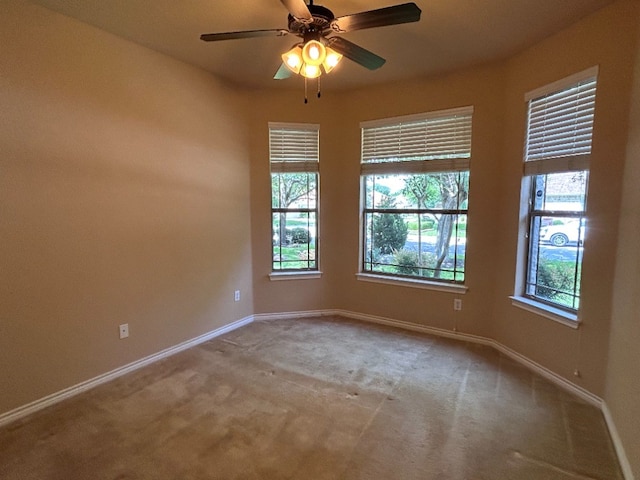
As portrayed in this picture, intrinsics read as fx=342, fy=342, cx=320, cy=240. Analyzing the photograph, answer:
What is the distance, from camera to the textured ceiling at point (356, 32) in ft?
7.41

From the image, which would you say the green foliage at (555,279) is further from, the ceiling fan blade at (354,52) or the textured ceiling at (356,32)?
the ceiling fan blade at (354,52)

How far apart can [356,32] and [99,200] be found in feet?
7.74

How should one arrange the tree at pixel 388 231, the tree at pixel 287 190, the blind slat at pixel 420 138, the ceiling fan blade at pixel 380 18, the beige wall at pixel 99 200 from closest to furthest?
the ceiling fan blade at pixel 380 18 < the beige wall at pixel 99 200 < the blind slat at pixel 420 138 < the tree at pixel 388 231 < the tree at pixel 287 190

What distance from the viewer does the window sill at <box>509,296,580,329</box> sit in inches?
102

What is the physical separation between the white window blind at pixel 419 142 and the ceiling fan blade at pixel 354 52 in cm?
148

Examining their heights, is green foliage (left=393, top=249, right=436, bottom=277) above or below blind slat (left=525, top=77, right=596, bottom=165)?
below

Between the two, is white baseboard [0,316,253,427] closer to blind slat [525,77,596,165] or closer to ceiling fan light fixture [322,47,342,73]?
ceiling fan light fixture [322,47,342,73]

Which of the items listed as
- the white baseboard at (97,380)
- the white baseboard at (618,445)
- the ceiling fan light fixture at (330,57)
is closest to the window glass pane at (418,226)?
the white baseboard at (618,445)

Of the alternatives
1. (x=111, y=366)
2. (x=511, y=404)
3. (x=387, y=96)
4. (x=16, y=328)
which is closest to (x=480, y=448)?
(x=511, y=404)

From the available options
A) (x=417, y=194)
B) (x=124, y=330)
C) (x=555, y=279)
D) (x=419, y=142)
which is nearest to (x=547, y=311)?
(x=555, y=279)

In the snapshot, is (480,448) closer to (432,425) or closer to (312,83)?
(432,425)

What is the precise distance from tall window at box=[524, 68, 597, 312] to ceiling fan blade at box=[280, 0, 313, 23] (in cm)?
206

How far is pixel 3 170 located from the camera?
2.13 m

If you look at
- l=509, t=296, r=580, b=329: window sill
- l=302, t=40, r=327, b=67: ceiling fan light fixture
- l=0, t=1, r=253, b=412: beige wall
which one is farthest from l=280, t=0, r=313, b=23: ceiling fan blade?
l=509, t=296, r=580, b=329: window sill
